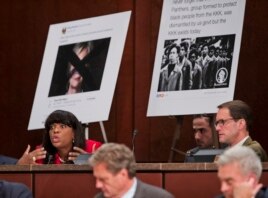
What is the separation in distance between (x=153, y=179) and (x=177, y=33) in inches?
103

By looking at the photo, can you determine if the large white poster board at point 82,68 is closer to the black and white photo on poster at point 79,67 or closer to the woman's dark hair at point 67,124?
the black and white photo on poster at point 79,67


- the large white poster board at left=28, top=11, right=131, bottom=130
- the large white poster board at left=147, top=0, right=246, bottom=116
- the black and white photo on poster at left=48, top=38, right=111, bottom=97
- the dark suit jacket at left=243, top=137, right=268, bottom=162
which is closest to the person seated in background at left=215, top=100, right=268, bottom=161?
the dark suit jacket at left=243, top=137, right=268, bottom=162

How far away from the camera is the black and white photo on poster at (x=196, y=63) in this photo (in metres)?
7.89

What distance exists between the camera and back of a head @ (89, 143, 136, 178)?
4.87 meters

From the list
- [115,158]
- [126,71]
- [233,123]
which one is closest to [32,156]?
[233,123]

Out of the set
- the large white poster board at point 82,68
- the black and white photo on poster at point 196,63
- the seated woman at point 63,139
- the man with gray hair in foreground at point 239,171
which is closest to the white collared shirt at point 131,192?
the man with gray hair in foreground at point 239,171

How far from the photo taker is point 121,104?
9.91 m

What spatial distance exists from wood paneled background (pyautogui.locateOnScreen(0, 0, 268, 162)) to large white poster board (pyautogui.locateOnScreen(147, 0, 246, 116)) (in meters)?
1.41

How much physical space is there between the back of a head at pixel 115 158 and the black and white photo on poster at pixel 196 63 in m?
3.02

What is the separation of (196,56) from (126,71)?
1930 mm

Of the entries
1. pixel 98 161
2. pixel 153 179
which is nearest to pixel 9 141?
pixel 153 179

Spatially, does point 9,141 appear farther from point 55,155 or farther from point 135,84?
point 55,155

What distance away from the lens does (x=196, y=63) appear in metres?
8.06

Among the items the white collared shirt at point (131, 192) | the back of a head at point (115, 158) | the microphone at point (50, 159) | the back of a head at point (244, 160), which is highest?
the back of a head at point (244, 160)
